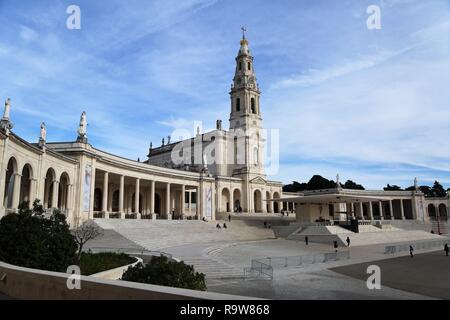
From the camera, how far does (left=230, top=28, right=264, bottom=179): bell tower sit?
72.5m

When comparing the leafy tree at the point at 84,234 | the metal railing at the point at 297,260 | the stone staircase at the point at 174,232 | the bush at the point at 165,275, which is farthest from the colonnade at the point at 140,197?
the bush at the point at 165,275

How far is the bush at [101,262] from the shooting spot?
51.2 ft

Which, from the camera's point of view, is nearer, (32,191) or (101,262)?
(101,262)

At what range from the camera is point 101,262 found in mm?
17547

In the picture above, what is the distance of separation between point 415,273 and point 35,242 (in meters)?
19.6

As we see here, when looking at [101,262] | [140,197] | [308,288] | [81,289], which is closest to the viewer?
[81,289]

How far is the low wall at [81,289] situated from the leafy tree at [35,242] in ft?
6.42

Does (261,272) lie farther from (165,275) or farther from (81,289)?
(81,289)

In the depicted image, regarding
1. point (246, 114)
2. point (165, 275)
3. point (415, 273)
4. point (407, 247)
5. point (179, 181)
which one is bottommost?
point (415, 273)

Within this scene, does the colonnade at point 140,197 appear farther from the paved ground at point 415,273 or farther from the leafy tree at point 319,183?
the leafy tree at point 319,183

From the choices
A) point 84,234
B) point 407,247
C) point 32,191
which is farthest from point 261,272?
point 407,247

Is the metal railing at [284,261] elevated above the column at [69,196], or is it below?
below

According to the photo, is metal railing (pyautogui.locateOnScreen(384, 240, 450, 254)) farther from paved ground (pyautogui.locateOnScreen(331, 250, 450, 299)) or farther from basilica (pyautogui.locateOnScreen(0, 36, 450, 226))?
basilica (pyautogui.locateOnScreen(0, 36, 450, 226))
